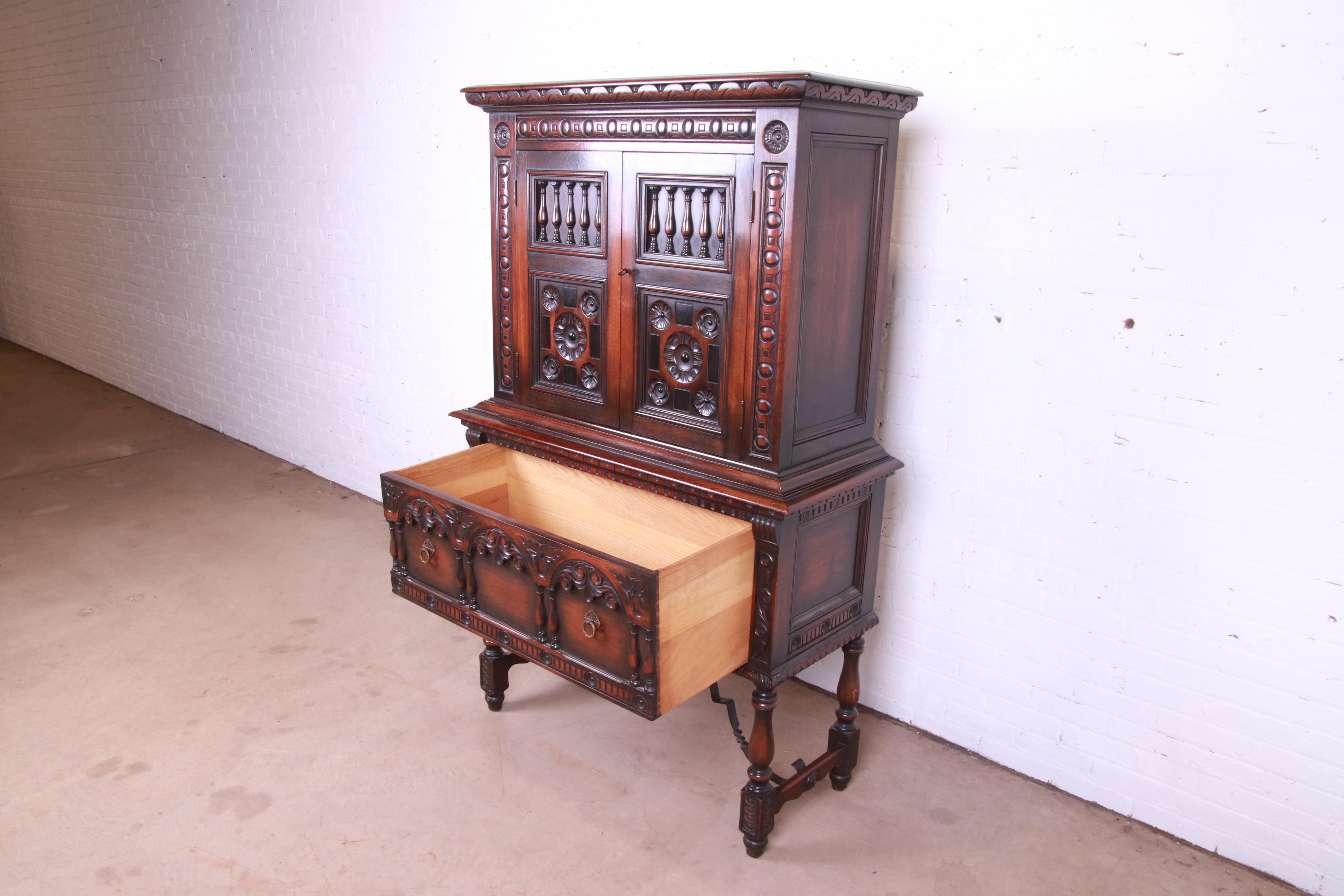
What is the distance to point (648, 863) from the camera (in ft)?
7.73

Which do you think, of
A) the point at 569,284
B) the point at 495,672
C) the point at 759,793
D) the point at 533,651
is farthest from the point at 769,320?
the point at 495,672

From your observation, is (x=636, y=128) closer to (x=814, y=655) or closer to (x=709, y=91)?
(x=709, y=91)

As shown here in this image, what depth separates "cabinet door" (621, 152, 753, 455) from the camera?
213 centimetres

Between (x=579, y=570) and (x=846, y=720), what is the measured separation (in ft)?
3.36

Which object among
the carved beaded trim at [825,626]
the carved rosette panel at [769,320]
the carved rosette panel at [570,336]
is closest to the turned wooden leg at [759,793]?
the carved beaded trim at [825,626]

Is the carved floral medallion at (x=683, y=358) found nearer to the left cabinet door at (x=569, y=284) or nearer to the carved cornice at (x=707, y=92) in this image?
the left cabinet door at (x=569, y=284)

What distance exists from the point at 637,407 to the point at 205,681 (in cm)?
182

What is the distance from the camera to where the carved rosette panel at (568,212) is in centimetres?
238

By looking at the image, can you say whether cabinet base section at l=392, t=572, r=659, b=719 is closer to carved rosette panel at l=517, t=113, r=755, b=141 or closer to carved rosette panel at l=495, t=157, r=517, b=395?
carved rosette panel at l=495, t=157, r=517, b=395

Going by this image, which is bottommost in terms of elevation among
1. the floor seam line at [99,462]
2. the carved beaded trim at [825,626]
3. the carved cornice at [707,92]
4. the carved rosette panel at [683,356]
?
the floor seam line at [99,462]

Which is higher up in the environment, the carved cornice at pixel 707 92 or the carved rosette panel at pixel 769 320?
the carved cornice at pixel 707 92

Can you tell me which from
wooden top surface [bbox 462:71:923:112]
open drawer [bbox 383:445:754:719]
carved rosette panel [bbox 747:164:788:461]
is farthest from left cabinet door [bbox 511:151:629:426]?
carved rosette panel [bbox 747:164:788:461]

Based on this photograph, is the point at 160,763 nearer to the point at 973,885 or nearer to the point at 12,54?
the point at 973,885

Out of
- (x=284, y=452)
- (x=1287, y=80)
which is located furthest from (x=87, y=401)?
(x=1287, y=80)
